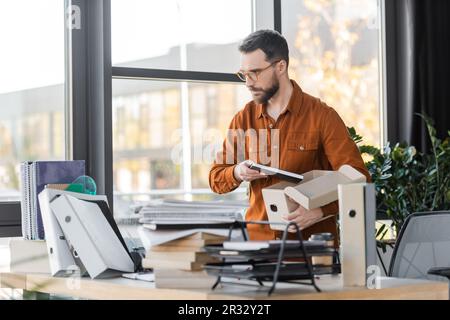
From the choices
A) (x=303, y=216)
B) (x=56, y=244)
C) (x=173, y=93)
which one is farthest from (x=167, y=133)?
(x=56, y=244)

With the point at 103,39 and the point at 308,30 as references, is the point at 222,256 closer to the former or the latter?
the point at 103,39

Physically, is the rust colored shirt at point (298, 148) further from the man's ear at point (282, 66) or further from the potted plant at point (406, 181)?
the potted plant at point (406, 181)

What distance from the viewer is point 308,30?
505 cm

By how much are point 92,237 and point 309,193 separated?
2.17 ft

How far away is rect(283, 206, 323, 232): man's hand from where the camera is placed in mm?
2609

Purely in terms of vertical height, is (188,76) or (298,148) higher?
(188,76)

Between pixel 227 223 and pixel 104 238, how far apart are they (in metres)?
0.46

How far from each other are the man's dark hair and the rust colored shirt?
180 millimetres

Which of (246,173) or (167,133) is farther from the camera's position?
(167,133)

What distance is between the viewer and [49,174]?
9.10 feet

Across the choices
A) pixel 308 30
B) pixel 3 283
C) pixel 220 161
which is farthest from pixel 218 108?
pixel 3 283

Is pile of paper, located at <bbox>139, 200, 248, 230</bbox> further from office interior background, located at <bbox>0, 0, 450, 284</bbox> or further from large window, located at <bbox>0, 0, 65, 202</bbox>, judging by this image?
large window, located at <bbox>0, 0, 65, 202</bbox>

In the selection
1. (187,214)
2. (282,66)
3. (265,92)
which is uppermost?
(282,66)

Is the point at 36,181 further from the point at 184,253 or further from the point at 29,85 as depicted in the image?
the point at 29,85
